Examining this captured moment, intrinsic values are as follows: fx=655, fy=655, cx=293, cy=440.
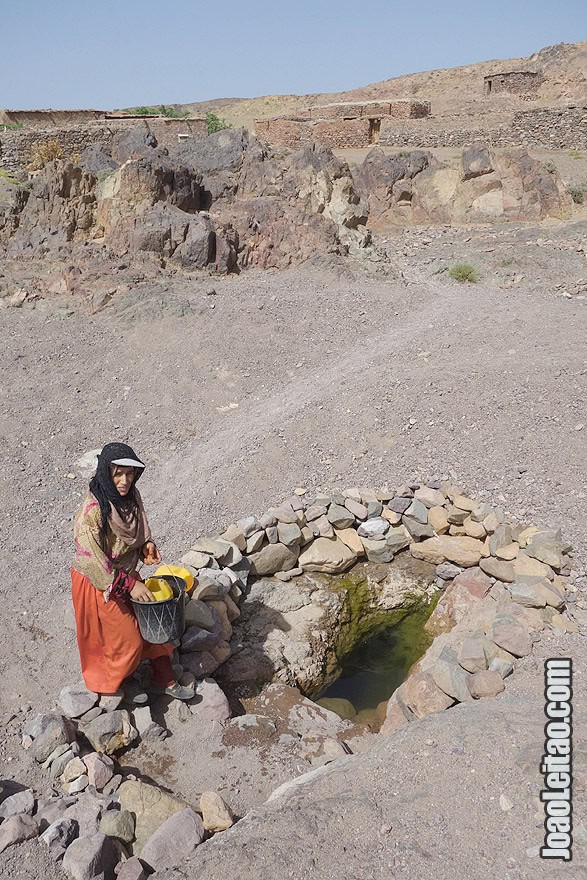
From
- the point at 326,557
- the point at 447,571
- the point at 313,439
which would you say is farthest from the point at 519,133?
the point at 326,557

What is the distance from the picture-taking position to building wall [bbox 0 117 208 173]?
15.6 metres

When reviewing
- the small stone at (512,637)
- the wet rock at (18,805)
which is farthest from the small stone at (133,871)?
the small stone at (512,637)

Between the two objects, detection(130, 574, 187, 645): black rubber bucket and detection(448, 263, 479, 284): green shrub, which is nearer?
detection(130, 574, 187, 645): black rubber bucket

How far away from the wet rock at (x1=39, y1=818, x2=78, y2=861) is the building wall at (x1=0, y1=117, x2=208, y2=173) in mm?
14847

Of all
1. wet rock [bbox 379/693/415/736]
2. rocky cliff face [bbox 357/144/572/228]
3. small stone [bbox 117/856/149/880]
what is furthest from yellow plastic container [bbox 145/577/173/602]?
rocky cliff face [bbox 357/144/572/228]

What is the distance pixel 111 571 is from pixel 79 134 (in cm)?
1824

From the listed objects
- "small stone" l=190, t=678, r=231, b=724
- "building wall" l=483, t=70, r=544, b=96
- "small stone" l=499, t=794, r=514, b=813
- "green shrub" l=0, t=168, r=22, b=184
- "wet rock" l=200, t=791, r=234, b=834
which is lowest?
"small stone" l=190, t=678, r=231, b=724

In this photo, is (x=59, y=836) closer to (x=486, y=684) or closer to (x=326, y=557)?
(x=486, y=684)

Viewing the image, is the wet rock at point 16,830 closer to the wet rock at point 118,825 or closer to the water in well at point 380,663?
the wet rock at point 118,825

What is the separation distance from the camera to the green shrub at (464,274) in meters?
12.3

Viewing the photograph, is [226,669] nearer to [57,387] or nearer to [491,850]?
[491,850]

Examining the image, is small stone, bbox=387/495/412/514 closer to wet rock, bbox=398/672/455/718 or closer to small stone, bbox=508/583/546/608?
small stone, bbox=508/583/546/608

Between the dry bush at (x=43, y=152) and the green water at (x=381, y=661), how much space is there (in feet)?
46.0

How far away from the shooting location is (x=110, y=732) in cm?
393
